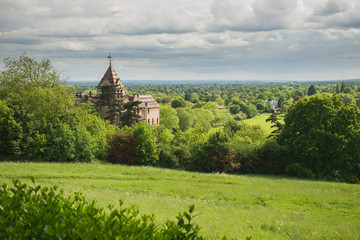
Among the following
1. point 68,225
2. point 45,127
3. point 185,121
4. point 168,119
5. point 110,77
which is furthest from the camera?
point 185,121

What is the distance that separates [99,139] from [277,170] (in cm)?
2237

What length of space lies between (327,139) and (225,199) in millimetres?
21657

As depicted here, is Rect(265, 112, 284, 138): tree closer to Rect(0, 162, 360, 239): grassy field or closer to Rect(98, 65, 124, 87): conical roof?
Rect(0, 162, 360, 239): grassy field

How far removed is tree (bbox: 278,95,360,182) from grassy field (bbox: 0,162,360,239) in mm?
8512

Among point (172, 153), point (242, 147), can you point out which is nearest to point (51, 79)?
point (172, 153)

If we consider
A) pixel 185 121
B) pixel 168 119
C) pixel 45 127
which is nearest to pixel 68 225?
pixel 45 127

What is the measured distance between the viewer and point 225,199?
19828mm

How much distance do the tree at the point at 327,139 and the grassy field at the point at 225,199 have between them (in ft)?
27.9

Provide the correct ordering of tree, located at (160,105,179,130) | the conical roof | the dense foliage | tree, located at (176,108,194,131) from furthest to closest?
tree, located at (176,108,194,131), tree, located at (160,105,179,130), the conical roof, the dense foliage

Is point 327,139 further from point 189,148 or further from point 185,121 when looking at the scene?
point 185,121

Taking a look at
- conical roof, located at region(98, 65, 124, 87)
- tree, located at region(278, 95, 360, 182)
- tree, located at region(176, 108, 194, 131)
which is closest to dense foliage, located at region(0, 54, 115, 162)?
conical roof, located at region(98, 65, 124, 87)

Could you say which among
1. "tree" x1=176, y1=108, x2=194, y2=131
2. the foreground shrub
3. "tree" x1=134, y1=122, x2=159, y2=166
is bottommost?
"tree" x1=176, y1=108, x2=194, y2=131

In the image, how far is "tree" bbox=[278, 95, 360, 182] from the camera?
35000 mm

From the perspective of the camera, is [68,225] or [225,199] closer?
[68,225]
